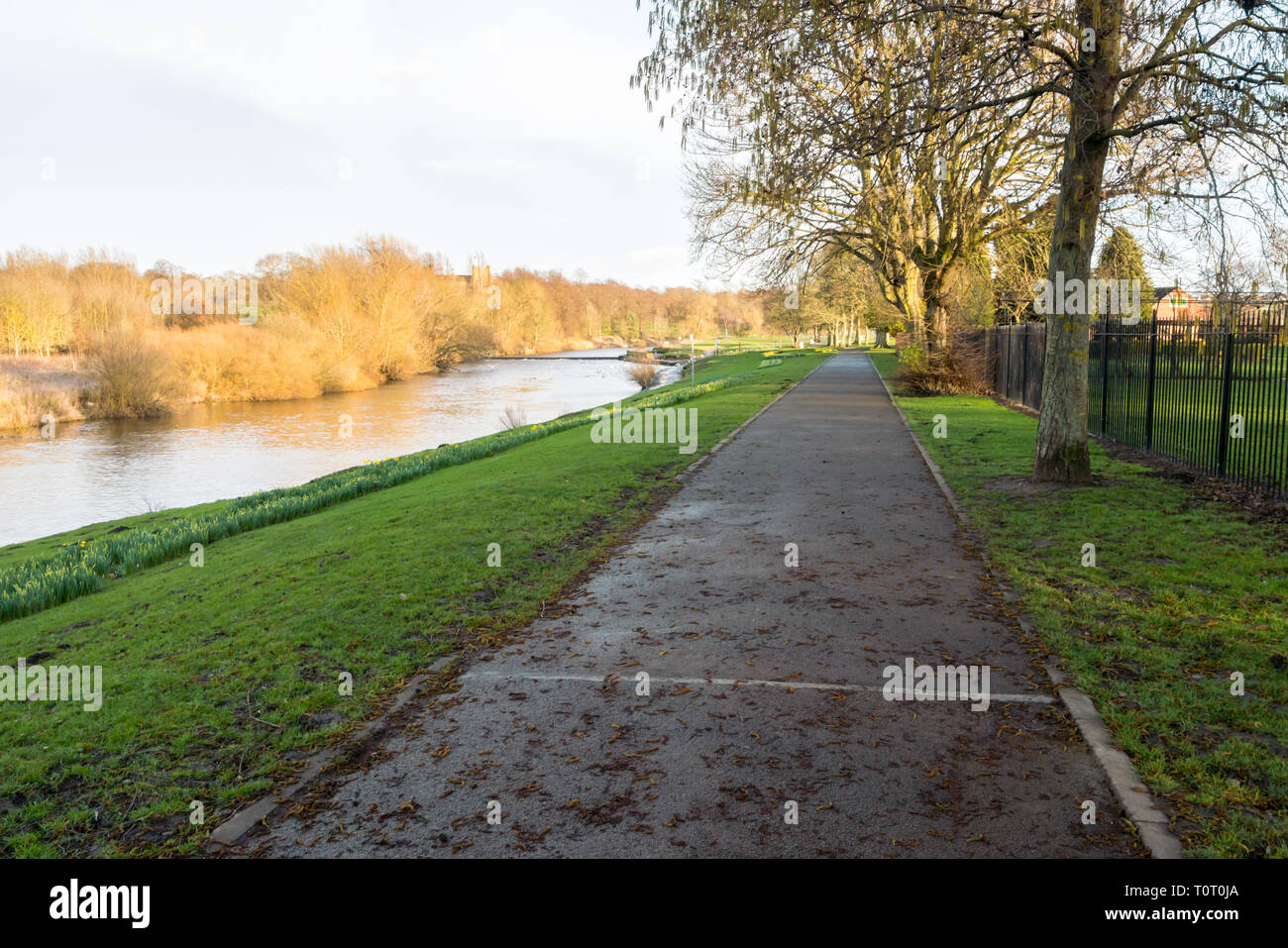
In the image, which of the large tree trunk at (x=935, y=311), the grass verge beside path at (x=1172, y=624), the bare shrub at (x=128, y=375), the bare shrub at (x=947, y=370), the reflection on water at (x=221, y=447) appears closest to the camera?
the grass verge beside path at (x=1172, y=624)

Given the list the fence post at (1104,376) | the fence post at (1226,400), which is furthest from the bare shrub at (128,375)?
the fence post at (1226,400)

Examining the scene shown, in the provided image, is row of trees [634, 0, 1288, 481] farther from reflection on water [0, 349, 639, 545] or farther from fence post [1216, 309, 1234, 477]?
reflection on water [0, 349, 639, 545]

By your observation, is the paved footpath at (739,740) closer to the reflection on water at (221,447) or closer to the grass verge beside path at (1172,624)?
the grass verge beside path at (1172,624)

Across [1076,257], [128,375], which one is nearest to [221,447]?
[128,375]

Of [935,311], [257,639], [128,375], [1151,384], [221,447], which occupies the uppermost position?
[935,311]

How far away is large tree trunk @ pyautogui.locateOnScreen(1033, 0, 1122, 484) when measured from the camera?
9594 millimetres

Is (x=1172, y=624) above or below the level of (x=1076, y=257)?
below

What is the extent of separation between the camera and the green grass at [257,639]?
4043mm

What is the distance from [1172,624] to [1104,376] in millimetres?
11579

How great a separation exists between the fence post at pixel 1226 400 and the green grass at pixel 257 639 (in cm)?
727

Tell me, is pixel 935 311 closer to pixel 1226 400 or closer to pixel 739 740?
pixel 1226 400

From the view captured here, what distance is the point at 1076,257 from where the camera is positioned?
10.4m

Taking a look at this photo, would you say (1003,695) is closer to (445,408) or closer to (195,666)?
(195,666)

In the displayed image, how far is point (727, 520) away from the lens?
9.95m
